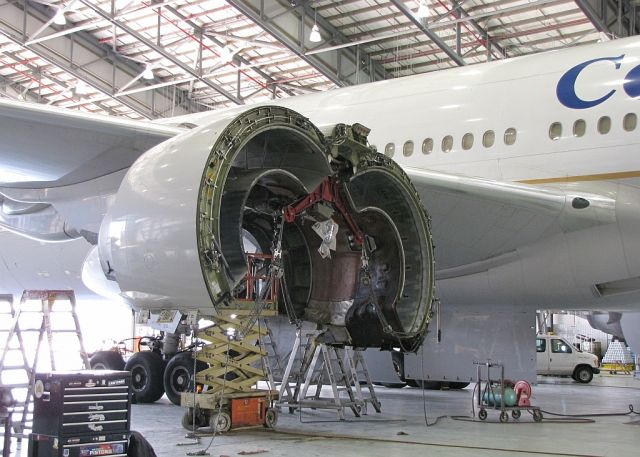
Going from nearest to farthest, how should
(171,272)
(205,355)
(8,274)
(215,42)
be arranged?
(171,272) < (205,355) < (8,274) < (215,42)

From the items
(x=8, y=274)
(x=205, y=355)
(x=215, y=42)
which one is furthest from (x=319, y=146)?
(x=215, y=42)

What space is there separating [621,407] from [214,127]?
9225mm

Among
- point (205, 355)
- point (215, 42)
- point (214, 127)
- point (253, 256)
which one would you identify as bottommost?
point (205, 355)

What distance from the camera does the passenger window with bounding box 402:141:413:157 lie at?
33.2ft

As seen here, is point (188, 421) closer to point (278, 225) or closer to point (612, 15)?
point (278, 225)

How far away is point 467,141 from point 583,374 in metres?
14.0

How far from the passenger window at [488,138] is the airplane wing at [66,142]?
13.7 feet

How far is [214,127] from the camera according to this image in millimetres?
4980

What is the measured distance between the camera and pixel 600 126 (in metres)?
Result: 8.66

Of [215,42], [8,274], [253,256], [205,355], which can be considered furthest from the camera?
[215,42]

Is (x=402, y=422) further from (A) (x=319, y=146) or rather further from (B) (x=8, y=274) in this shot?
(B) (x=8, y=274)

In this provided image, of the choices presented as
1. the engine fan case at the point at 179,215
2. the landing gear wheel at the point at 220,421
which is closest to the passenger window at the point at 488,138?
the landing gear wheel at the point at 220,421

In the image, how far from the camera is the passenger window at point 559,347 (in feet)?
73.6

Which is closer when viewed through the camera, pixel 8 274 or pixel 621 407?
pixel 621 407
